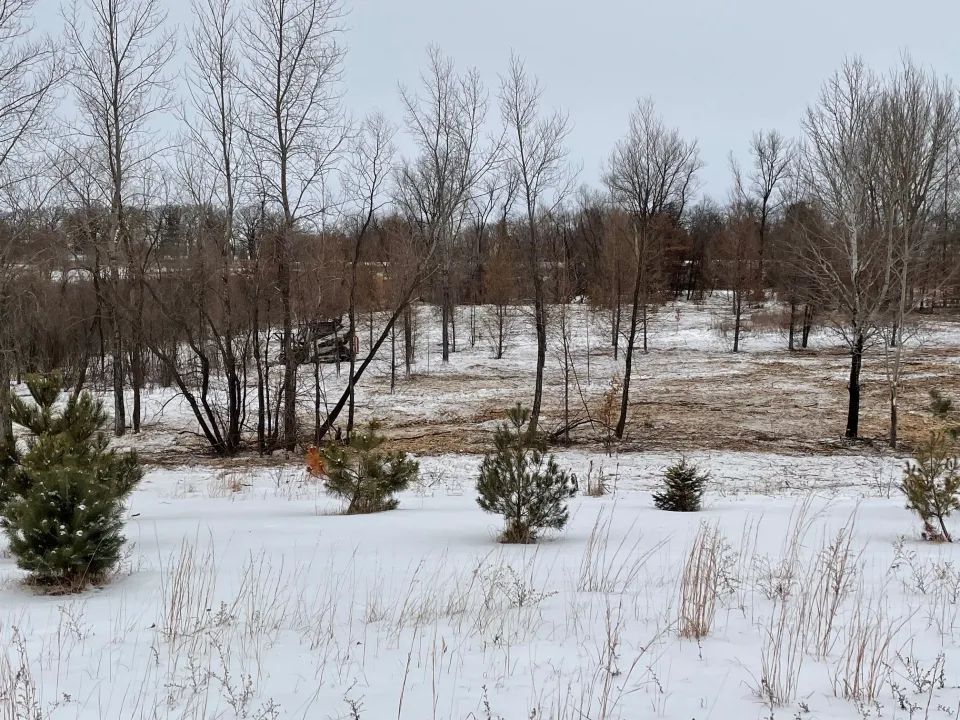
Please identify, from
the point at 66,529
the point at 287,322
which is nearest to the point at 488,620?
the point at 66,529

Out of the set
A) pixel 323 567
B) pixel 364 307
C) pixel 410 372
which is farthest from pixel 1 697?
pixel 410 372

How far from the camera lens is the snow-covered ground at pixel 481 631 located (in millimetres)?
2785

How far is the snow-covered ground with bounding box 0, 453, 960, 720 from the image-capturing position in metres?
2.79

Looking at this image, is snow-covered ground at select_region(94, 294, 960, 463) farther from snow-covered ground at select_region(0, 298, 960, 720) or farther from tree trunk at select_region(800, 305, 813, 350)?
snow-covered ground at select_region(0, 298, 960, 720)

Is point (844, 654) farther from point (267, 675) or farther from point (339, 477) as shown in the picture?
point (339, 477)

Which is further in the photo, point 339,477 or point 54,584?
point 339,477

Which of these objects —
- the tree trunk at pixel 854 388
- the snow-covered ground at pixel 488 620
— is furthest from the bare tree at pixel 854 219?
the snow-covered ground at pixel 488 620

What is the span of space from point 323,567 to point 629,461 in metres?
10.6

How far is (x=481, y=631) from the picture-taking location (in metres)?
3.50

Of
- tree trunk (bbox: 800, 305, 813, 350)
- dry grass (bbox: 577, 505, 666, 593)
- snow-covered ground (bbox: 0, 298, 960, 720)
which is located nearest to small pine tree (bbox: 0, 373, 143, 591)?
snow-covered ground (bbox: 0, 298, 960, 720)

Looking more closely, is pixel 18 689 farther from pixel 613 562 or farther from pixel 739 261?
pixel 739 261

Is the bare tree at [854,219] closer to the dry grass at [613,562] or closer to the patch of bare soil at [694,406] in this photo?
the patch of bare soil at [694,406]

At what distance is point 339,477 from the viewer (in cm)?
764

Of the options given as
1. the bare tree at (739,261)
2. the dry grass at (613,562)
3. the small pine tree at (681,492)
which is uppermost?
the bare tree at (739,261)
